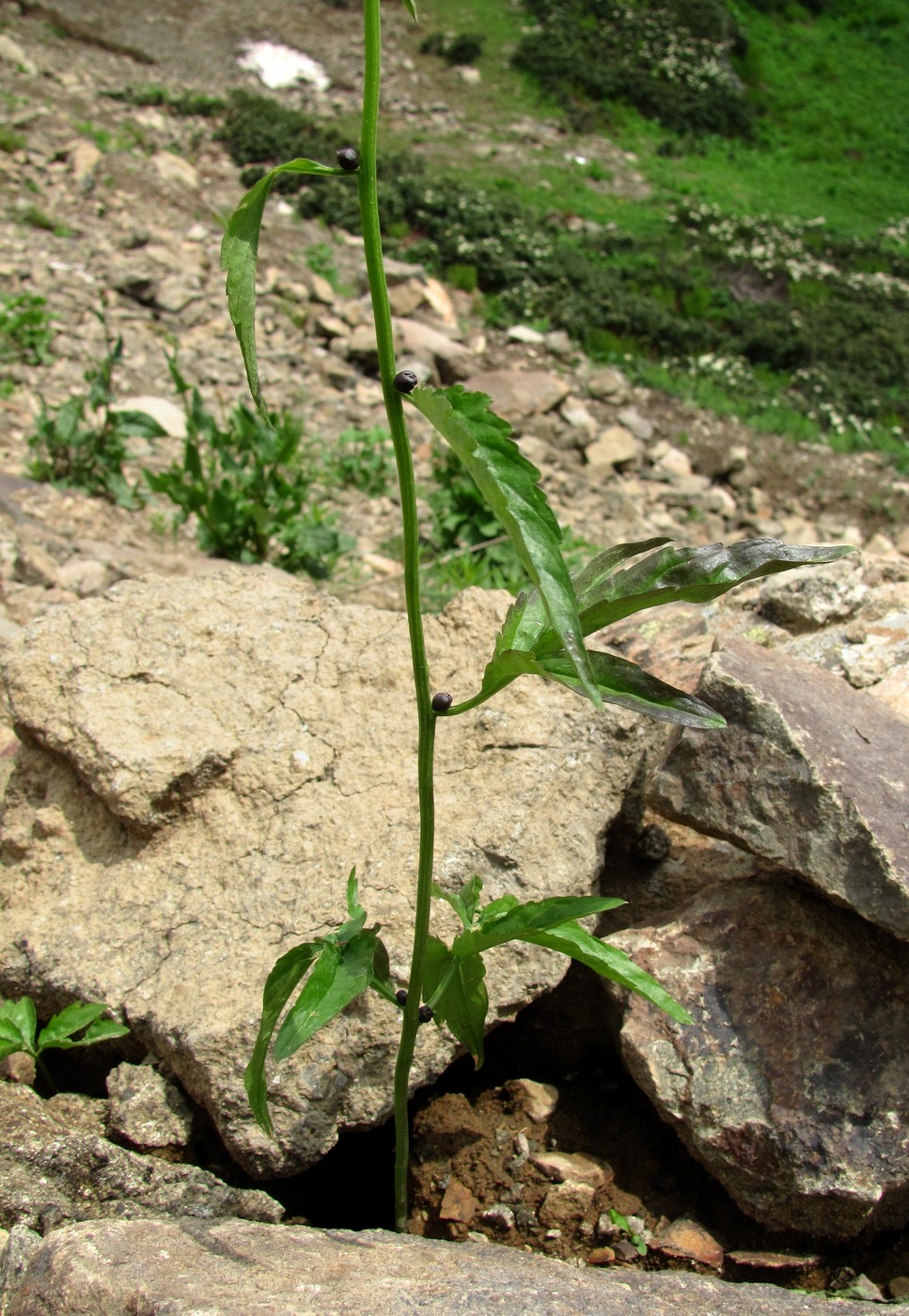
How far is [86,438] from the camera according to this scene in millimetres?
4801

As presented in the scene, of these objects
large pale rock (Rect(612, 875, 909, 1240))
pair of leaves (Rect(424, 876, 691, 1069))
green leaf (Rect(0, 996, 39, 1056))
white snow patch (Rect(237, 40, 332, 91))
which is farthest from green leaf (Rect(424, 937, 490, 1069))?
white snow patch (Rect(237, 40, 332, 91))

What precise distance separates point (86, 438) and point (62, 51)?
8.64m

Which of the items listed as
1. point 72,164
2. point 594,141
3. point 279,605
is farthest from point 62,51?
point 279,605

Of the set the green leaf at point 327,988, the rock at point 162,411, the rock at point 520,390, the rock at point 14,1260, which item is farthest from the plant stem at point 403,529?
the rock at point 520,390

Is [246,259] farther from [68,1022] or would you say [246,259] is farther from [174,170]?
[174,170]

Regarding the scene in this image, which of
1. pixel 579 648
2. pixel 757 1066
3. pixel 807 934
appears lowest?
pixel 757 1066

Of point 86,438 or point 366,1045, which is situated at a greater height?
point 366,1045

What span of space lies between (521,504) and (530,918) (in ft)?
2.51

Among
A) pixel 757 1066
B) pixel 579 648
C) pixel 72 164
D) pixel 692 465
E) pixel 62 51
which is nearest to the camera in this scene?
pixel 579 648

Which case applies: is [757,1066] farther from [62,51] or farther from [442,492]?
[62,51]

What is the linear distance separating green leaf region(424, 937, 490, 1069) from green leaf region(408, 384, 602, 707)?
768 mm

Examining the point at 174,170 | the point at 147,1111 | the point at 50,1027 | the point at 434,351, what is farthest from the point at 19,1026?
the point at 174,170

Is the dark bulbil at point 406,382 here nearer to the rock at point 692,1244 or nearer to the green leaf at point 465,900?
the green leaf at point 465,900

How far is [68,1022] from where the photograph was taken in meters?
2.05
